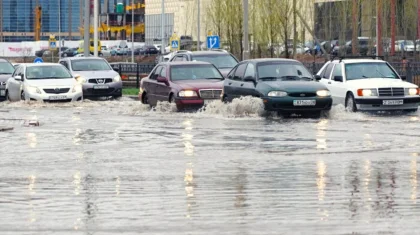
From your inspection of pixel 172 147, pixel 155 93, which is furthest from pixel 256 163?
pixel 155 93

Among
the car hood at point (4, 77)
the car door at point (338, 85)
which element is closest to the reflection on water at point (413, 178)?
the car door at point (338, 85)

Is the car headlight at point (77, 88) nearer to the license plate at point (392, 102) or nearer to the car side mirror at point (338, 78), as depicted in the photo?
the car side mirror at point (338, 78)

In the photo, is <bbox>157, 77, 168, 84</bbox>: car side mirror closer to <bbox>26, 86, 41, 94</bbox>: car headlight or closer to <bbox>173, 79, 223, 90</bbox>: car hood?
<bbox>173, 79, 223, 90</bbox>: car hood

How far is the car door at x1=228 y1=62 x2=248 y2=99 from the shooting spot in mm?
30009

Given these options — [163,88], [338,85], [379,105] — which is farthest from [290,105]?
[163,88]

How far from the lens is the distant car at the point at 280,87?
28258 mm

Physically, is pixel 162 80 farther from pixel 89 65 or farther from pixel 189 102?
pixel 89 65

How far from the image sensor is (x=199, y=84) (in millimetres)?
31766

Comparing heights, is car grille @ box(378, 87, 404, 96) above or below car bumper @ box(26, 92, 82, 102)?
above

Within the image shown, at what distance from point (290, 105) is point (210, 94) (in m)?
3.83

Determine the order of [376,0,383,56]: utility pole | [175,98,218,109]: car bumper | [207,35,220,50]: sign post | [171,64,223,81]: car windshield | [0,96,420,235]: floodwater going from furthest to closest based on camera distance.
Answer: [376,0,383,56]: utility pole → [207,35,220,50]: sign post → [171,64,223,81]: car windshield → [175,98,218,109]: car bumper → [0,96,420,235]: floodwater

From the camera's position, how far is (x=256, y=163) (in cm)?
1688

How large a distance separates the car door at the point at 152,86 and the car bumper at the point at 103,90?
244 inches

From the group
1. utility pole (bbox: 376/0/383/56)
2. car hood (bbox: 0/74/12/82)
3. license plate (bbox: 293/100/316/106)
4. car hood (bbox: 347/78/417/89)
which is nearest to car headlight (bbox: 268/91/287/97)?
license plate (bbox: 293/100/316/106)
